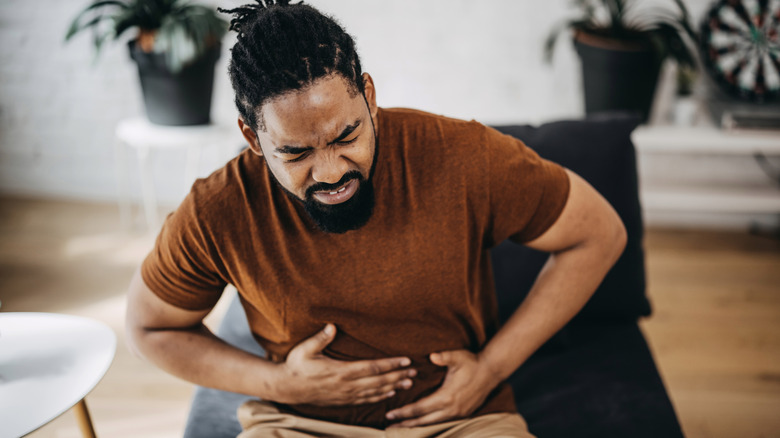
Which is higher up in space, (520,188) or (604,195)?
(520,188)

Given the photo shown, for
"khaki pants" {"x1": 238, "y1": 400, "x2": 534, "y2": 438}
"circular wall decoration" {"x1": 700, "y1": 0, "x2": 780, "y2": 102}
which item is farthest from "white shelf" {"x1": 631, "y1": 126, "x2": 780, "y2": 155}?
"khaki pants" {"x1": 238, "y1": 400, "x2": 534, "y2": 438}

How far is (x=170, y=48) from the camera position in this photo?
2.00 metres

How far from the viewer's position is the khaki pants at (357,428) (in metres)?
0.96

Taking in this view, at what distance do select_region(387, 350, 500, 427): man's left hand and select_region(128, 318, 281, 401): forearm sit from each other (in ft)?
0.74

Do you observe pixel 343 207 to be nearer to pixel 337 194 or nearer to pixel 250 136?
pixel 337 194

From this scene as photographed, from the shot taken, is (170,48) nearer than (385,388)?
No

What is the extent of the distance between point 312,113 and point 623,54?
1640 mm

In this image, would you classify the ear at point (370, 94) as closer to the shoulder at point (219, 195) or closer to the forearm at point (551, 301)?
the shoulder at point (219, 195)

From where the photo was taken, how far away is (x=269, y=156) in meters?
0.82

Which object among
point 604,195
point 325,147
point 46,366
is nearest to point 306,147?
point 325,147

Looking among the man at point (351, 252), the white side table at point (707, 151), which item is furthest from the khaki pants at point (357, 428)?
the white side table at point (707, 151)

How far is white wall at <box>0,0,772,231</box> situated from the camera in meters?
2.47

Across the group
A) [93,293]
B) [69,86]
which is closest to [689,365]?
[93,293]

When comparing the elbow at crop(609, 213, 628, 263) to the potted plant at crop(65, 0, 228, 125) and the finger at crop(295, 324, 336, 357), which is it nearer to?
the finger at crop(295, 324, 336, 357)
